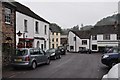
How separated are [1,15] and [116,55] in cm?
909

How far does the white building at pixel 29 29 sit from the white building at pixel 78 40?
123ft

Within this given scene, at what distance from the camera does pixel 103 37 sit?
60.9 metres

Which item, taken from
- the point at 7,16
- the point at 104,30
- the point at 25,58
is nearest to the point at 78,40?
the point at 104,30

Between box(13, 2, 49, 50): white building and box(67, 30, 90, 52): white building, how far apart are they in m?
37.6

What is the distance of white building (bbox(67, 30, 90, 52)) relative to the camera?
2696 inches

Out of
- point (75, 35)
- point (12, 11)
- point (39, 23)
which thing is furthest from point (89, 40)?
point (12, 11)

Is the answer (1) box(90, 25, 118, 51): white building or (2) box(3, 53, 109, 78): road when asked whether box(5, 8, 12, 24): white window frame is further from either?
(1) box(90, 25, 118, 51): white building

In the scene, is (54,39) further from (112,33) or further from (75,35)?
(112,33)

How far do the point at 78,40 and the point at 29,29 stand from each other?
46.5m

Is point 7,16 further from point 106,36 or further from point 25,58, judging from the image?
point 106,36

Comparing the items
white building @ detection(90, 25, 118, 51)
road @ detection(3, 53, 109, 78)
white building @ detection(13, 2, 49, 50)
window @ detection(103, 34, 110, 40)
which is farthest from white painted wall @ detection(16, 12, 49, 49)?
white building @ detection(90, 25, 118, 51)

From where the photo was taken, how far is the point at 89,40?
67.1m

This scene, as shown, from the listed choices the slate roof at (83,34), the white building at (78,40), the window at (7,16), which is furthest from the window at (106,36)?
the window at (7,16)

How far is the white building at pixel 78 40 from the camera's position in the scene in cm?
6847
